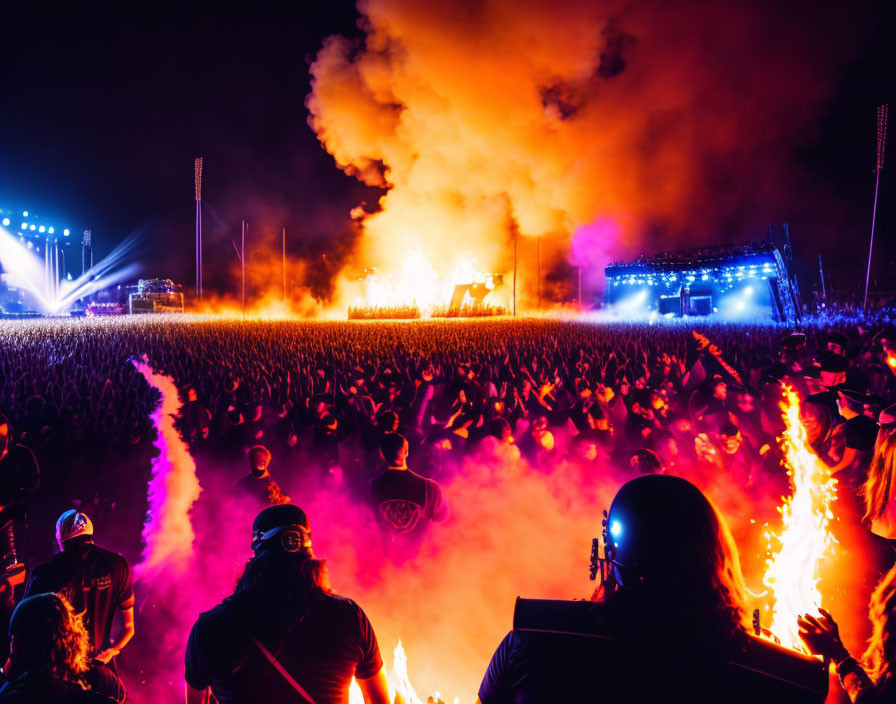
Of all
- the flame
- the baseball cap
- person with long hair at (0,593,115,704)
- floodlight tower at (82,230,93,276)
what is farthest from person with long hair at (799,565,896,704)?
floodlight tower at (82,230,93,276)

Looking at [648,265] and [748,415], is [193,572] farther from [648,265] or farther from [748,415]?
[648,265]

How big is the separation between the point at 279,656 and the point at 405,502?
3258mm

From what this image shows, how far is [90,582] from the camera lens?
3.17 meters

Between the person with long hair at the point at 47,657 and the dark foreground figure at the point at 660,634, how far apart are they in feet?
5.22

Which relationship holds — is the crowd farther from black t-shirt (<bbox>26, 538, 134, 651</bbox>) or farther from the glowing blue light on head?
the glowing blue light on head

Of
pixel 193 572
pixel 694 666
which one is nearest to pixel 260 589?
pixel 694 666

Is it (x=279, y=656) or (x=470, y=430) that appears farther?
(x=470, y=430)

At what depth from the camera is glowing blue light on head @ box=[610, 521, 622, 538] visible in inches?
59.2

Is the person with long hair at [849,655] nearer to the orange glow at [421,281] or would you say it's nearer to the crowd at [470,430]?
the crowd at [470,430]

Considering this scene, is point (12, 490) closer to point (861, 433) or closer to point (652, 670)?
point (652, 670)

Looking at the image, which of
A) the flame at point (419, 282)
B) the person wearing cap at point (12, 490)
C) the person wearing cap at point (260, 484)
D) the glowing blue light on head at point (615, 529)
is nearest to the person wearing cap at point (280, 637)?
the glowing blue light on head at point (615, 529)

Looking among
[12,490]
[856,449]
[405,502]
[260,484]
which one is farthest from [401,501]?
[856,449]

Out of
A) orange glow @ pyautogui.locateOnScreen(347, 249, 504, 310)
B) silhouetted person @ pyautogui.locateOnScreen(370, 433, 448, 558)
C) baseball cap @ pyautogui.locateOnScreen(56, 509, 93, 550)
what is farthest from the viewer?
orange glow @ pyautogui.locateOnScreen(347, 249, 504, 310)

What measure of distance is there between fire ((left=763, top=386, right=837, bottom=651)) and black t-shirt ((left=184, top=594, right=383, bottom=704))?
5.66 ft
